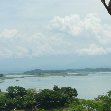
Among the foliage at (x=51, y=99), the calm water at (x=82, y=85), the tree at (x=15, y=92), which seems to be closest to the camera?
the foliage at (x=51, y=99)

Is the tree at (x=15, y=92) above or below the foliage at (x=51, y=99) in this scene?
above

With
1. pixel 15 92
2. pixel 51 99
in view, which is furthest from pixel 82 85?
pixel 51 99

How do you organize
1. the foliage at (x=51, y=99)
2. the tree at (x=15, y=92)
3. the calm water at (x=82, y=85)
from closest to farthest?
the foliage at (x=51, y=99) → the tree at (x=15, y=92) → the calm water at (x=82, y=85)

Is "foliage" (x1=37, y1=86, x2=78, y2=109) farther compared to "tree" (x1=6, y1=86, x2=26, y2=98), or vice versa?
"tree" (x1=6, y1=86, x2=26, y2=98)

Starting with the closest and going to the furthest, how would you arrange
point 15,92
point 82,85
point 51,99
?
point 51,99 < point 15,92 < point 82,85

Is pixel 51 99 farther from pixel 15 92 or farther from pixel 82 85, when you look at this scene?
pixel 82 85

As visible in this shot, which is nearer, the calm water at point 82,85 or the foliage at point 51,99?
A: the foliage at point 51,99

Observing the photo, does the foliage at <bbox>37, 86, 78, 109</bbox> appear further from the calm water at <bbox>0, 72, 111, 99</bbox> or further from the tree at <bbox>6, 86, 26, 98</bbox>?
the calm water at <bbox>0, 72, 111, 99</bbox>

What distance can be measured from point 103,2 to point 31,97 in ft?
173

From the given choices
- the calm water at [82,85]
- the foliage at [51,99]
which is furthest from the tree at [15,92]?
the calm water at [82,85]

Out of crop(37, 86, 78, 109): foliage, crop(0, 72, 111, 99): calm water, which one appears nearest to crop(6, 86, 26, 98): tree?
crop(37, 86, 78, 109): foliage

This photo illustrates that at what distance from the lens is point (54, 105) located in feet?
192

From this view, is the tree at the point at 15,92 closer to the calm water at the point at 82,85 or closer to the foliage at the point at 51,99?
the foliage at the point at 51,99

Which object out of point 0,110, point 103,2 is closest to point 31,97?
point 0,110
